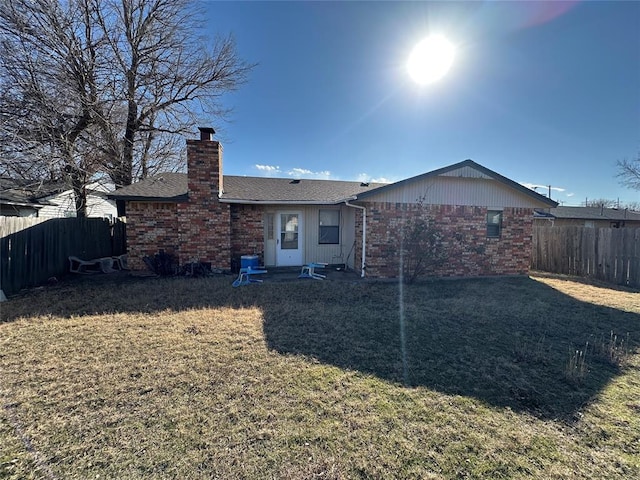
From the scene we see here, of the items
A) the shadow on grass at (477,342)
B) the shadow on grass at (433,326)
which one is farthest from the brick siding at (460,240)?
the shadow on grass at (477,342)

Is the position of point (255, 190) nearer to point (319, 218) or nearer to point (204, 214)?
point (204, 214)

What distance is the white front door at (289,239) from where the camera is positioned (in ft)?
35.9

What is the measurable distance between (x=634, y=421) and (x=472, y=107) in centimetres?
1046

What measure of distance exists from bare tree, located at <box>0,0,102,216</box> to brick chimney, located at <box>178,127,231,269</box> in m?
4.41

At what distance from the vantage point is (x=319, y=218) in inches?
441

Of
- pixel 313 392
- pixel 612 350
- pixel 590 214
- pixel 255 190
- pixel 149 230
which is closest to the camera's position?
pixel 313 392

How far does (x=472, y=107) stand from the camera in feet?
34.6

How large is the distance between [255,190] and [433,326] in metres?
8.19

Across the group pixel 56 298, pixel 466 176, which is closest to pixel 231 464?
pixel 56 298

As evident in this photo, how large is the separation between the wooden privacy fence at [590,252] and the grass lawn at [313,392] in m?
4.97

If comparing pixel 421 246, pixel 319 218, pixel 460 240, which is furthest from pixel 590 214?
pixel 319 218

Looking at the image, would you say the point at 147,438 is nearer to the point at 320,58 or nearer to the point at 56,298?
the point at 56,298

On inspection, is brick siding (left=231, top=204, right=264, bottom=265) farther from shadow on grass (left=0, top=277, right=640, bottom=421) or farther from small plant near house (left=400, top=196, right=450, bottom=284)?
small plant near house (left=400, top=196, right=450, bottom=284)

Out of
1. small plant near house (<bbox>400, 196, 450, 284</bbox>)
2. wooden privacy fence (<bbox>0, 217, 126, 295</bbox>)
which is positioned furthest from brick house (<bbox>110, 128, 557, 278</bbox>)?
wooden privacy fence (<bbox>0, 217, 126, 295</bbox>)
